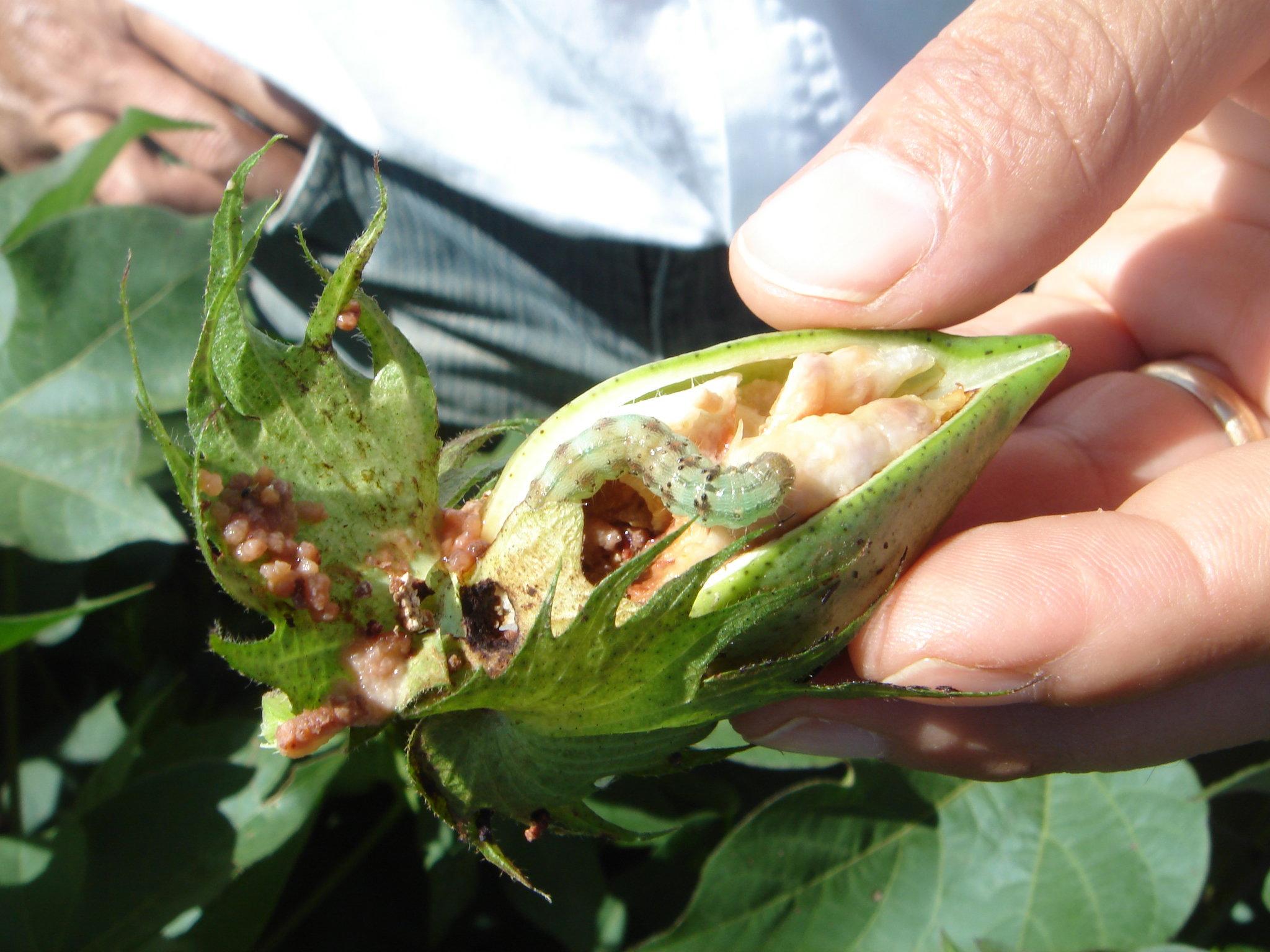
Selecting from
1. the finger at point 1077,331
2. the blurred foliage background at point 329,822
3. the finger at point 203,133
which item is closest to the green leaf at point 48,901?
the blurred foliage background at point 329,822

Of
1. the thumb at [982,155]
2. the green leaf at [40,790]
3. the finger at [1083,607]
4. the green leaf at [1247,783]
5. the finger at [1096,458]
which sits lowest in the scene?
the green leaf at [1247,783]

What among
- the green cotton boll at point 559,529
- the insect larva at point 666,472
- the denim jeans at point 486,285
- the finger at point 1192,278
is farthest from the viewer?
the denim jeans at point 486,285

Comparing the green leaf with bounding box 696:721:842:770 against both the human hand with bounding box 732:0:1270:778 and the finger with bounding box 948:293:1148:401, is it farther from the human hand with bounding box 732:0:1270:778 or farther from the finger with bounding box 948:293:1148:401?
the finger with bounding box 948:293:1148:401

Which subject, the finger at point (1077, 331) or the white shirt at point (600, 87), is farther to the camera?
the finger at point (1077, 331)

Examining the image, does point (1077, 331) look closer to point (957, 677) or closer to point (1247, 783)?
point (1247, 783)

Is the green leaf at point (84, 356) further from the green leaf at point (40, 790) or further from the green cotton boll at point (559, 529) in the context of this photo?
the green cotton boll at point (559, 529)

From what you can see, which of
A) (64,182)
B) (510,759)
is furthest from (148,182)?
(510,759)
